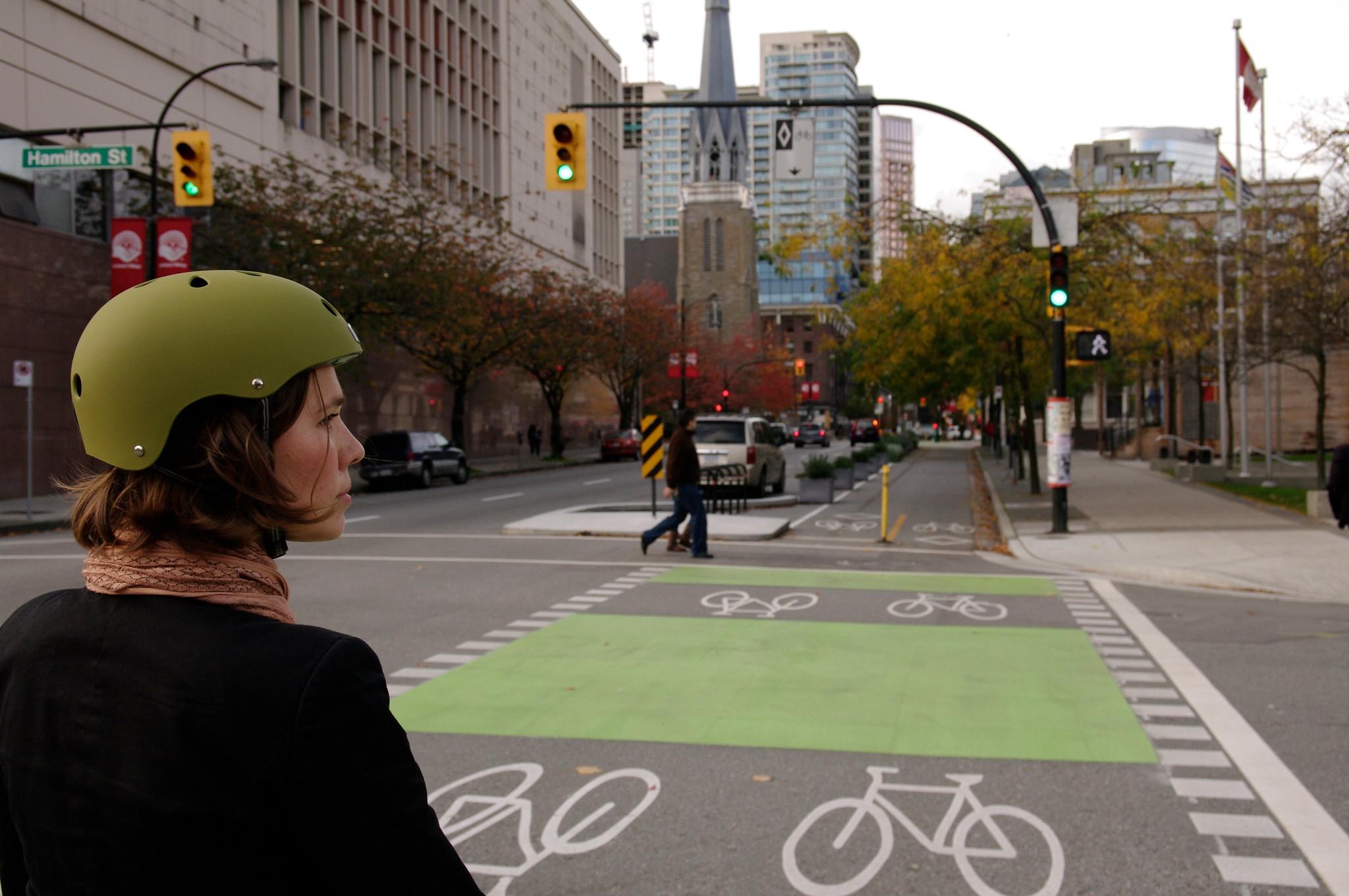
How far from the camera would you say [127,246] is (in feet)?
79.8

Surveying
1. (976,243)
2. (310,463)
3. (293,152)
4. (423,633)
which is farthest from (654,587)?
(293,152)

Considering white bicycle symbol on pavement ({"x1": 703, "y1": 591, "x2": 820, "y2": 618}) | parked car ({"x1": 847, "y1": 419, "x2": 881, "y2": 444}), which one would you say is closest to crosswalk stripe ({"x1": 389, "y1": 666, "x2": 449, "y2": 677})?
white bicycle symbol on pavement ({"x1": 703, "y1": 591, "x2": 820, "y2": 618})

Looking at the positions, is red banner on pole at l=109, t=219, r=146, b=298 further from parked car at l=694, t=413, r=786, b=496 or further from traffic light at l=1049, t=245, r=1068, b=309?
traffic light at l=1049, t=245, r=1068, b=309

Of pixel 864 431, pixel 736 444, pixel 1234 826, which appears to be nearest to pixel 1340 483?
pixel 1234 826

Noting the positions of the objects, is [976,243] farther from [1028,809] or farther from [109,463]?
[109,463]

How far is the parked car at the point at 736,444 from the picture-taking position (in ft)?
90.1

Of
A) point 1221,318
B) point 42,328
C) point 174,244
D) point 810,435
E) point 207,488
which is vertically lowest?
Result: point 810,435

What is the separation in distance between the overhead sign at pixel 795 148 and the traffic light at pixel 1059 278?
159 inches

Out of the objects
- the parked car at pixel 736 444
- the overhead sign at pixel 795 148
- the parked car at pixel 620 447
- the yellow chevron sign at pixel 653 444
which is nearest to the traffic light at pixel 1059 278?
the overhead sign at pixel 795 148

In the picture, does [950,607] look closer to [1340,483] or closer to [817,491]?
[1340,483]

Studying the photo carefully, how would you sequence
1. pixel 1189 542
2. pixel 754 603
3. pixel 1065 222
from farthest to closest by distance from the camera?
pixel 1065 222, pixel 1189 542, pixel 754 603

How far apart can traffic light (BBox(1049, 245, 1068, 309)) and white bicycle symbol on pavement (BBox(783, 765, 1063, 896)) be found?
13.7m

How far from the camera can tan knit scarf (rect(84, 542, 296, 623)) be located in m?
1.71

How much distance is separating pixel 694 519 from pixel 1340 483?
7.62m
